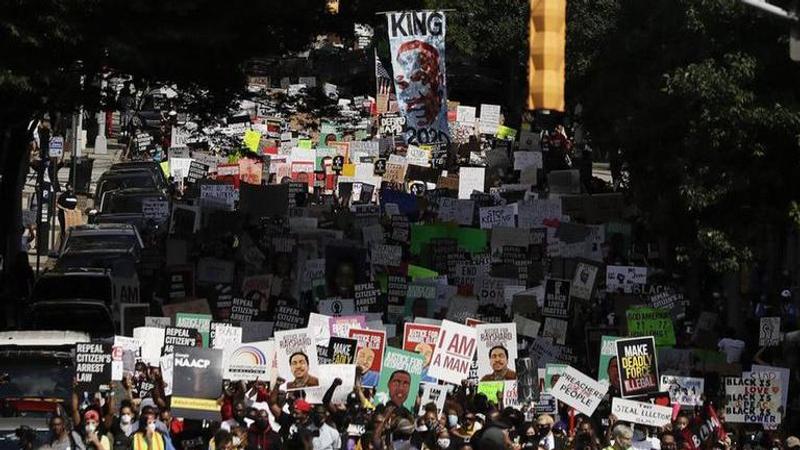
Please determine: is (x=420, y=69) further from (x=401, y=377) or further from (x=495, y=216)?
(x=401, y=377)

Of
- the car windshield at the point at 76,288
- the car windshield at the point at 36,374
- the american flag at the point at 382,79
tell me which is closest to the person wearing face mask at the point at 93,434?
the car windshield at the point at 36,374

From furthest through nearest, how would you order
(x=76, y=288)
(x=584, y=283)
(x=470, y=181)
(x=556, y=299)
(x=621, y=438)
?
1. (x=470, y=181)
2. (x=76, y=288)
3. (x=584, y=283)
4. (x=556, y=299)
5. (x=621, y=438)

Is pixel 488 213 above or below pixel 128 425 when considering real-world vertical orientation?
above

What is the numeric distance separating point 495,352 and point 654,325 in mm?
2133

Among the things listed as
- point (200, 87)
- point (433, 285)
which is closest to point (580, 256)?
point (433, 285)

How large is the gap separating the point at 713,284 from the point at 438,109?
532 cm

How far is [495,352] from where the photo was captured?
22.5 meters

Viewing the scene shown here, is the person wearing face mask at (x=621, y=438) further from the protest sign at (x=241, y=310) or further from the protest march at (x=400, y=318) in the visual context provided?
the protest sign at (x=241, y=310)

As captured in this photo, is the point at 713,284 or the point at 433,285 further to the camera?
the point at 713,284

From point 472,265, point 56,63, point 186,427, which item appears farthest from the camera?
point 472,265

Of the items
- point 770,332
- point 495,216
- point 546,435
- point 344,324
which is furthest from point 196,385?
point 495,216

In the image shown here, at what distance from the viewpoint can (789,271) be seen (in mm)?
34312

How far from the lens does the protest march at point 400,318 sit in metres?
19.9

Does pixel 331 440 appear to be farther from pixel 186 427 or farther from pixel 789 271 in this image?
pixel 789 271
